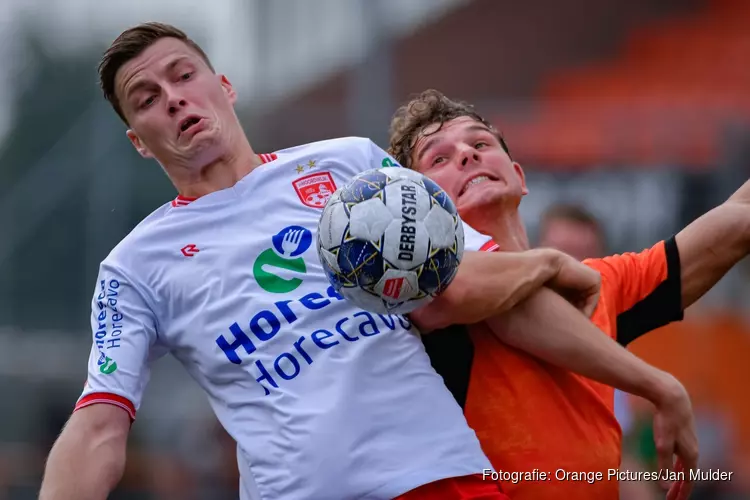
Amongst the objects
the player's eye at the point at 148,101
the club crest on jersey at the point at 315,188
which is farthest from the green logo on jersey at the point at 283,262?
the player's eye at the point at 148,101

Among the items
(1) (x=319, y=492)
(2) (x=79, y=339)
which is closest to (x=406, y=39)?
(2) (x=79, y=339)

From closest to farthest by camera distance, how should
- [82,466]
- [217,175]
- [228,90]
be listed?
[82,466] → [217,175] → [228,90]

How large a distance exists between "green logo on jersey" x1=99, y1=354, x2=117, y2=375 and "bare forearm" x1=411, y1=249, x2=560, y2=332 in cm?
99

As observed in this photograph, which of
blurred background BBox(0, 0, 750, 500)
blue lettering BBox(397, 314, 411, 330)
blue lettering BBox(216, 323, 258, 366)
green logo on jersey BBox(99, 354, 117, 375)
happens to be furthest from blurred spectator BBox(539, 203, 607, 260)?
green logo on jersey BBox(99, 354, 117, 375)

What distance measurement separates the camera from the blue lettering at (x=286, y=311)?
3.48 metres

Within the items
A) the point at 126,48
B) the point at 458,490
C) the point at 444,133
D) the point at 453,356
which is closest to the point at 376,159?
the point at 444,133

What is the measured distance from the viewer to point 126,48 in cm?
391

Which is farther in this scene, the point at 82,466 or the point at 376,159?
the point at 376,159

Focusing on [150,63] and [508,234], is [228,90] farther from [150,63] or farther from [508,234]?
[508,234]

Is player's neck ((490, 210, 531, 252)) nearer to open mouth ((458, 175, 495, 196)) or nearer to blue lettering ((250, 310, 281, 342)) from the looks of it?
open mouth ((458, 175, 495, 196))

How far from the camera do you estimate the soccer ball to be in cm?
304

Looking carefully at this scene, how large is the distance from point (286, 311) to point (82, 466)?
797 mm

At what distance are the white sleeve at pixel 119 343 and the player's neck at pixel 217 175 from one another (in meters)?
0.42

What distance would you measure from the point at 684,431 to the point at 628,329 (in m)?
0.66
